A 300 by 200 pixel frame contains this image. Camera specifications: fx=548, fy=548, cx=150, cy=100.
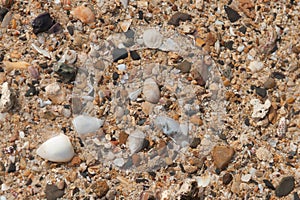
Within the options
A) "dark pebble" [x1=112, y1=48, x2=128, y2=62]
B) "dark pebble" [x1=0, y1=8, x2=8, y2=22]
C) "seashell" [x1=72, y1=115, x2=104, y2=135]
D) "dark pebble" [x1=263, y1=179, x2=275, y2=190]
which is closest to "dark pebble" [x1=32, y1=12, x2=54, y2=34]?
"dark pebble" [x1=0, y1=8, x2=8, y2=22]

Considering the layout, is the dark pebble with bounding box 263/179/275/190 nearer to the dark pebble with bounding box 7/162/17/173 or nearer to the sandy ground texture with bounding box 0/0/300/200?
the sandy ground texture with bounding box 0/0/300/200

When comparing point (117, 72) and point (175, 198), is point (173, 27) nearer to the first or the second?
point (117, 72)

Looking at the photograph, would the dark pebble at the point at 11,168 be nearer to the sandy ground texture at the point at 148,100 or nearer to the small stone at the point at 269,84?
the sandy ground texture at the point at 148,100

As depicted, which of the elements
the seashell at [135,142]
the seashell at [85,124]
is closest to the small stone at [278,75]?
the seashell at [135,142]

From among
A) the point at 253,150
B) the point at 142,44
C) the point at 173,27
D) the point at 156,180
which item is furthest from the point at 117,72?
the point at 253,150

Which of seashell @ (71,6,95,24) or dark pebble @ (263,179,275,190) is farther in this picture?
seashell @ (71,6,95,24)

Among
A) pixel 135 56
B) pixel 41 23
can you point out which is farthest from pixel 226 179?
pixel 41 23

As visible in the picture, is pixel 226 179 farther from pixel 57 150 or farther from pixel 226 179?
pixel 57 150
